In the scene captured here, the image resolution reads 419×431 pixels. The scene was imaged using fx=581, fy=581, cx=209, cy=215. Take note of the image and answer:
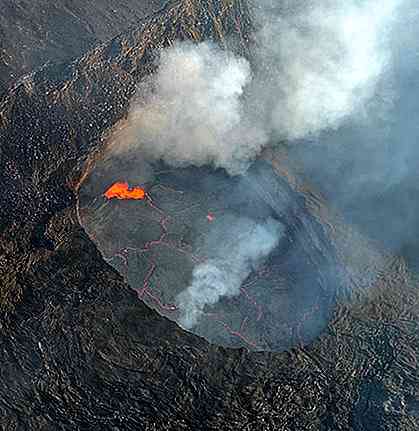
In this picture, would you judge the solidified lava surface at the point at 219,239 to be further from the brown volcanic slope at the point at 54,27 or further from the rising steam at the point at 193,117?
the brown volcanic slope at the point at 54,27

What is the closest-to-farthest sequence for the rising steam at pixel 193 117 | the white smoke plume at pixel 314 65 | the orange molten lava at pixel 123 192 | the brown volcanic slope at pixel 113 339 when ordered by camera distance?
the brown volcanic slope at pixel 113 339 → the orange molten lava at pixel 123 192 → the rising steam at pixel 193 117 → the white smoke plume at pixel 314 65

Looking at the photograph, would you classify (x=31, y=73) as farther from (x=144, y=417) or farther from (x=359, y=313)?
(x=359, y=313)

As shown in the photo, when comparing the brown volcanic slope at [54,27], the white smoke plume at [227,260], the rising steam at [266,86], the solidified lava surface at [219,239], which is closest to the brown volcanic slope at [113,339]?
the solidified lava surface at [219,239]

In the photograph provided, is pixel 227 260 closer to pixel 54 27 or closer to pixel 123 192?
pixel 123 192

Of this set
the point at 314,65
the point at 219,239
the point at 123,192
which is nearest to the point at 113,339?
the point at 219,239

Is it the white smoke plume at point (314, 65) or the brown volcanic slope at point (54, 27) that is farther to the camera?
the white smoke plume at point (314, 65)

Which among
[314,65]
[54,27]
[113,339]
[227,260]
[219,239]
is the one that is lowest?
[227,260]
